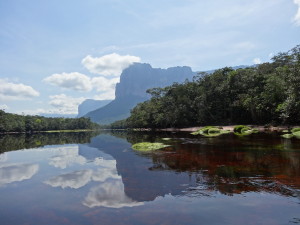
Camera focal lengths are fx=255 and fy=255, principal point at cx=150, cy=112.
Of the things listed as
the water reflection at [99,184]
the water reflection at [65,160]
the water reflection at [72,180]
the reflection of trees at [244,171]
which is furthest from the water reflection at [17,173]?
the reflection of trees at [244,171]

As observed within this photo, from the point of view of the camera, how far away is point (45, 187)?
52.5ft

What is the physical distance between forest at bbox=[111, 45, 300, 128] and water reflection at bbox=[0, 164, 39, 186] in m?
44.4

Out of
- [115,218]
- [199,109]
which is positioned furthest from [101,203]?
[199,109]

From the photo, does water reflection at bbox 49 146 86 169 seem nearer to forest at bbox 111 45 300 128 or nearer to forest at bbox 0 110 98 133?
forest at bbox 111 45 300 128

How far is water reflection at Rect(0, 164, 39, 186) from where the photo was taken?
61.6 ft

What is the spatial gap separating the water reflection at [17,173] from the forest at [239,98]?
44.4 metres

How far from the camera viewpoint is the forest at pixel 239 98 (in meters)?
56.6

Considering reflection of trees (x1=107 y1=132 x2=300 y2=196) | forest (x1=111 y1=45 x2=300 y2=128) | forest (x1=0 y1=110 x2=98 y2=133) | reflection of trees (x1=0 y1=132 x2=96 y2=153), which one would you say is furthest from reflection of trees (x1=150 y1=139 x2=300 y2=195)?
forest (x1=0 y1=110 x2=98 y2=133)

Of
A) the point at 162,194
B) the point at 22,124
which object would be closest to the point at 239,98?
the point at 162,194

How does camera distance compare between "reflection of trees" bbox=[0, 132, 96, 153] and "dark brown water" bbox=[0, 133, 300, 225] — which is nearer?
"dark brown water" bbox=[0, 133, 300, 225]

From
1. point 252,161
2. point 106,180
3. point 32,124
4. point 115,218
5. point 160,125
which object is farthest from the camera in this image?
point 32,124

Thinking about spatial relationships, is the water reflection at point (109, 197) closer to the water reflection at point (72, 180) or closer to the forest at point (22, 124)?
the water reflection at point (72, 180)

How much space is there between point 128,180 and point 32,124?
17195cm

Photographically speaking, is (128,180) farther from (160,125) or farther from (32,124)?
(32,124)
